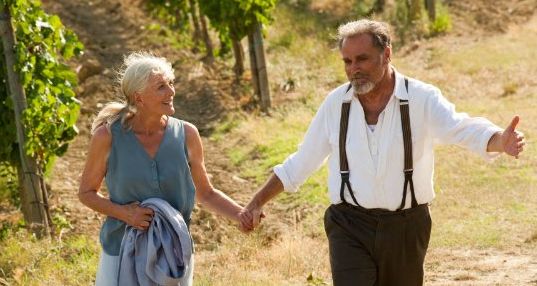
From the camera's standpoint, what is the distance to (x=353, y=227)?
4.99 meters

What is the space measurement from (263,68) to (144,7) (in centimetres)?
684

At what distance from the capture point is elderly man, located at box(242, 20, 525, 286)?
16.0ft

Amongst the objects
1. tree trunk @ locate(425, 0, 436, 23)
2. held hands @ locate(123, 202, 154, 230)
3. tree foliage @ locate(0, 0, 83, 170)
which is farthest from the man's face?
tree trunk @ locate(425, 0, 436, 23)

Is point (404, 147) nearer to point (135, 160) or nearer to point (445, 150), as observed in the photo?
point (135, 160)

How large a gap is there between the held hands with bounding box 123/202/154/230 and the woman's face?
476 mm

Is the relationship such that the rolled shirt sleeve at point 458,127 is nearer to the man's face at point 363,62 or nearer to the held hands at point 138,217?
the man's face at point 363,62

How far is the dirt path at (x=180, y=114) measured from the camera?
25.5ft

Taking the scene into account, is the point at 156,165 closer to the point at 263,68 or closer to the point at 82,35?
the point at 263,68

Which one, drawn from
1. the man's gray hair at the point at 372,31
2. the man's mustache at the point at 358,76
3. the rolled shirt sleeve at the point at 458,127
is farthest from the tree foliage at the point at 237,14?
the rolled shirt sleeve at the point at 458,127

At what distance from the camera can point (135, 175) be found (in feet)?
16.0

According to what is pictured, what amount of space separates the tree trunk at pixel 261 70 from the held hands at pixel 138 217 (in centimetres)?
1022

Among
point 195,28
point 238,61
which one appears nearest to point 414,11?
point 195,28

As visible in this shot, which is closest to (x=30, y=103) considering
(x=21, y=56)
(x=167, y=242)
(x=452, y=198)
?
(x=21, y=56)

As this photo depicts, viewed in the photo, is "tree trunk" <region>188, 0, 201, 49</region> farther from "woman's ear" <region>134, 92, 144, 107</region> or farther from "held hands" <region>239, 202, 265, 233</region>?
"woman's ear" <region>134, 92, 144, 107</region>
